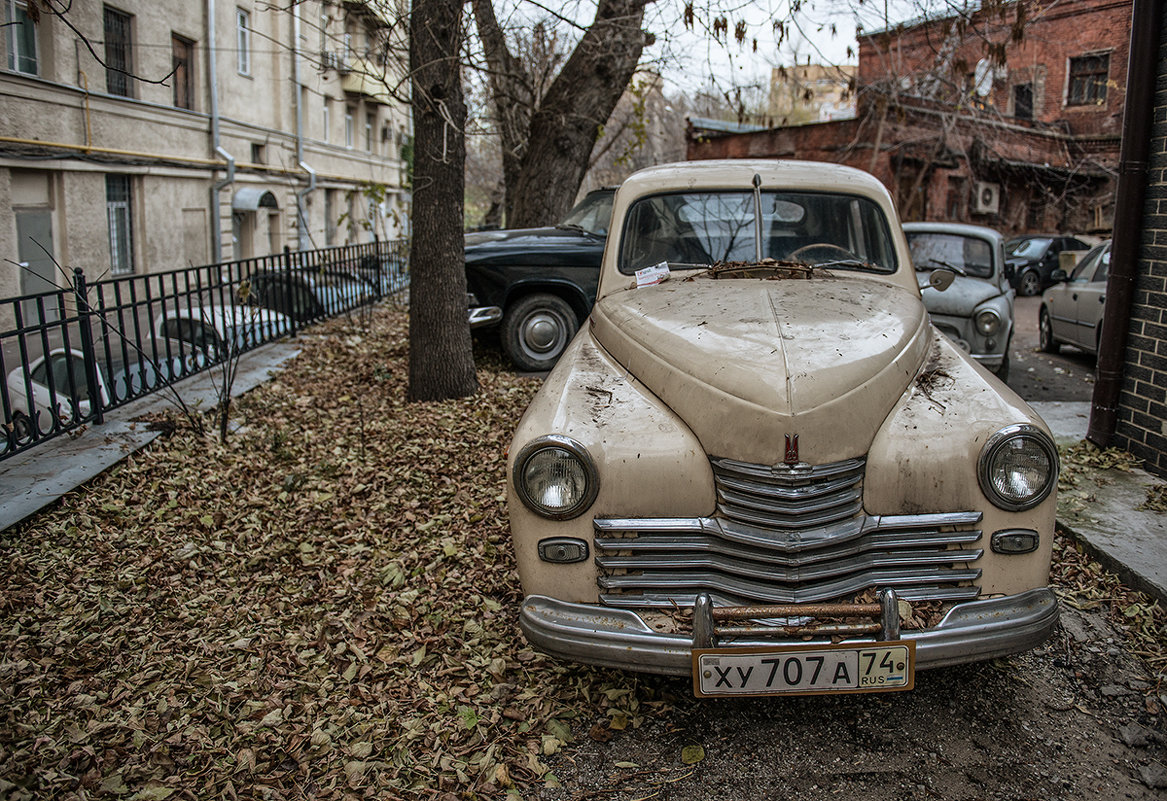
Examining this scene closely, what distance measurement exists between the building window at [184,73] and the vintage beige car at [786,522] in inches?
687

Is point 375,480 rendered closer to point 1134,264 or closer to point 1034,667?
point 1034,667

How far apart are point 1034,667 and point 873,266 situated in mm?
2013

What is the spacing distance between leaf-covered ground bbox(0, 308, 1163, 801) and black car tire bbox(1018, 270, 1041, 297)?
17593 millimetres

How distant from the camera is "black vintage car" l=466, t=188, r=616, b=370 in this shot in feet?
27.2

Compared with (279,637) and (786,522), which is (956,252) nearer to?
(786,522)

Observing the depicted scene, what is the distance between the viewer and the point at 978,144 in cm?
2245

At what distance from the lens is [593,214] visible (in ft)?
30.9

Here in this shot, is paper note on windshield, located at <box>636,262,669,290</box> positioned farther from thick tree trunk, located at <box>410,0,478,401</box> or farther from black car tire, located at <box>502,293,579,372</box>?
black car tire, located at <box>502,293,579,372</box>

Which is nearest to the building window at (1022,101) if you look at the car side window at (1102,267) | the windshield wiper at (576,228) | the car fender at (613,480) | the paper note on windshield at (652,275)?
the car side window at (1102,267)

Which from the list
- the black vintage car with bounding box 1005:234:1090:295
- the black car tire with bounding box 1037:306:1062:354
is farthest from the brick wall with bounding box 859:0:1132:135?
the black car tire with bounding box 1037:306:1062:354

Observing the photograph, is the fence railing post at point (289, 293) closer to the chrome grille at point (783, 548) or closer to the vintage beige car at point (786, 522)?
the vintage beige car at point (786, 522)

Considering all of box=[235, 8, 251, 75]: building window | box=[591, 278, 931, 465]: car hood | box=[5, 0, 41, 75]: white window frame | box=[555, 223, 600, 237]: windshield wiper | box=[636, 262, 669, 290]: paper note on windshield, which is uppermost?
box=[235, 8, 251, 75]: building window

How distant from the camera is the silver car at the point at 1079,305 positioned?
9.55 meters

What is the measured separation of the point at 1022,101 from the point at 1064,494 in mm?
28952
